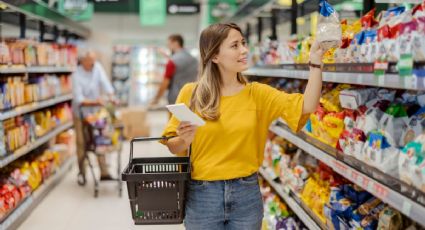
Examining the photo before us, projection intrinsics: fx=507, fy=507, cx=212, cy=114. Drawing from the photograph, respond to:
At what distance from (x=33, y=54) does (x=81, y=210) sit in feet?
6.01

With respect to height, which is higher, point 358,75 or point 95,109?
point 358,75

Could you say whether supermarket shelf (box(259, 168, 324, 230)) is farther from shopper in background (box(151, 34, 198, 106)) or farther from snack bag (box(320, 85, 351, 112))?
shopper in background (box(151, 34, 198, 106))

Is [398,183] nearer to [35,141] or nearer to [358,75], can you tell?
[358,75]

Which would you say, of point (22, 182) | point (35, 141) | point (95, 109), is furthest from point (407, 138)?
point (95, 109)

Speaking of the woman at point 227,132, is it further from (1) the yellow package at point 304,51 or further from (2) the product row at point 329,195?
(1) the yellow package at point 304,51

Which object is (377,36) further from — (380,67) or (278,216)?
(278,216)

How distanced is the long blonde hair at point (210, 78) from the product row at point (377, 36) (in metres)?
0.45

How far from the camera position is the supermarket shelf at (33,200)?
4.42 meters

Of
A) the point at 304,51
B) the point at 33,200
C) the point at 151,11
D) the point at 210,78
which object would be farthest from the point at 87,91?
the point at 151,11

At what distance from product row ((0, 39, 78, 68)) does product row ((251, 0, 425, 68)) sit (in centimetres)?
311

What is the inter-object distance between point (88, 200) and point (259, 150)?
400 cm

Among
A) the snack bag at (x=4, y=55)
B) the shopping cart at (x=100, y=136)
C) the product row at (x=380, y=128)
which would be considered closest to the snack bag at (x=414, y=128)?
the product row at (x=380, y=128)

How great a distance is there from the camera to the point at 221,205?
2.37m

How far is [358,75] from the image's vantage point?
2209 millimetres
